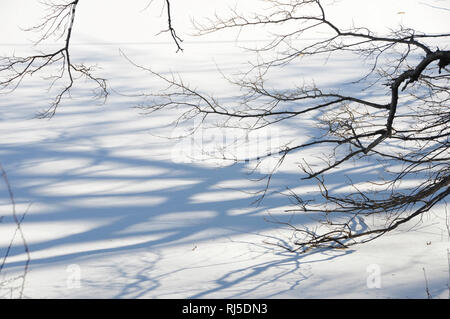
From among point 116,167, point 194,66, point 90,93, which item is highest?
point 194,66

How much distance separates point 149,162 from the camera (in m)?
8.63

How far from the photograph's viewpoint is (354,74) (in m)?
11.9

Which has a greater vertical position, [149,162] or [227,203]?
[149,162]

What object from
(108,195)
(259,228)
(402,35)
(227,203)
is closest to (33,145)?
(108,195)

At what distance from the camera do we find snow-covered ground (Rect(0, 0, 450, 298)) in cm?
519

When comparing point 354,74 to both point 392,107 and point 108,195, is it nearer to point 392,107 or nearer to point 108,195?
point 108,195

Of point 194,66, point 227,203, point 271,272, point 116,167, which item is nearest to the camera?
point 271,272

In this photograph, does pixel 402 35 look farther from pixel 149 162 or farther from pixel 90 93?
pixel 90 93

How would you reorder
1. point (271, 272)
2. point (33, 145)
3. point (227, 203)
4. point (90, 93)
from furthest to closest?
point (90, 93) → point (33, 145) → point (227, 203) → point (271, 272)

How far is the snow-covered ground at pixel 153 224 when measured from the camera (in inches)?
204

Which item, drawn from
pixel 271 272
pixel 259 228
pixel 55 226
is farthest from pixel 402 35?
pixel 55 226

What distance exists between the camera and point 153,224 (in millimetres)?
6809

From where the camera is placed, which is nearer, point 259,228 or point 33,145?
point 259,228
